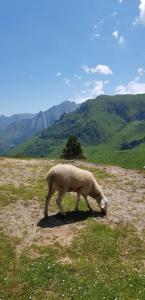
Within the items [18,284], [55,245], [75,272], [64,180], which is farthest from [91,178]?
[18,284]

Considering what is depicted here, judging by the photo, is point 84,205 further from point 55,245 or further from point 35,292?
point 35,292

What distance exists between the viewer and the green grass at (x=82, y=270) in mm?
17422

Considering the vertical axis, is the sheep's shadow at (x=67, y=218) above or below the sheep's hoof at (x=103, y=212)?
below

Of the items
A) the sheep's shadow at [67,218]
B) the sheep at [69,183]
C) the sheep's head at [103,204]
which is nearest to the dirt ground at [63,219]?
the sheep's shadow at [67,218]

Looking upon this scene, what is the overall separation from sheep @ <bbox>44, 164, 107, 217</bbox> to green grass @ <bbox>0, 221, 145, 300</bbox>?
12.8ft

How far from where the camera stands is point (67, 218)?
2639cm

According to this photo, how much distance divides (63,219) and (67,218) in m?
0.40

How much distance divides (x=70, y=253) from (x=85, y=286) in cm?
341

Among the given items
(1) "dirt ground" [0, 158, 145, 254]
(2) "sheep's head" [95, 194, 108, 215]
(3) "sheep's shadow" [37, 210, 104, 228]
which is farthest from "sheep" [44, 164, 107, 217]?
(1) "dirt ground" [0, 158, 145, 254]

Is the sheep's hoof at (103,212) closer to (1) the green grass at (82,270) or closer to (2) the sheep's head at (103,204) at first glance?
(2) the sheep's head at (103,204)

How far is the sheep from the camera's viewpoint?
25.7 m

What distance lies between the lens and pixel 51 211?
28.3m

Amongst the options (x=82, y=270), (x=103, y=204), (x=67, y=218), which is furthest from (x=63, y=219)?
(x=82, y=270)

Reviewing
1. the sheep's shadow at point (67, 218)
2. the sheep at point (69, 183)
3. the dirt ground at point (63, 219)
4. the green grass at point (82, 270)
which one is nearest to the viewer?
the green grass at point (82, 270)
